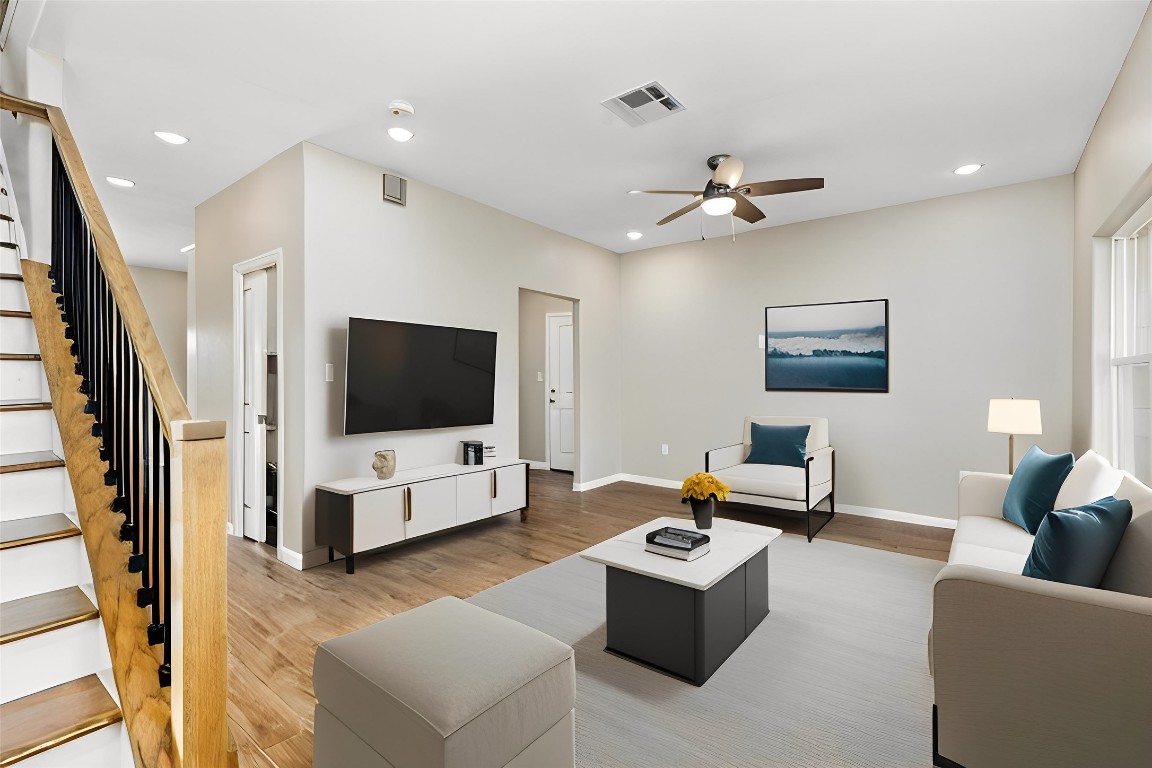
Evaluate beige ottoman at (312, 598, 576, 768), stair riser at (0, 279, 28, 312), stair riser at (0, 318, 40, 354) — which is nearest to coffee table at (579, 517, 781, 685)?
beige ottoman at (312, 598, 576, 768)

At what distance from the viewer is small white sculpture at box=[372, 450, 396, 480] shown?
379 cm

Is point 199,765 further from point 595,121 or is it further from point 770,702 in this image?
point 595,121

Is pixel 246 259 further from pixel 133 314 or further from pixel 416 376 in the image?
pixel 133 314

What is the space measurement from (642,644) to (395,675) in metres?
1.29

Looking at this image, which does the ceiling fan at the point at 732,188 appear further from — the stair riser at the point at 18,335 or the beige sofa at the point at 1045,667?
the stair riser at the point at 18,335

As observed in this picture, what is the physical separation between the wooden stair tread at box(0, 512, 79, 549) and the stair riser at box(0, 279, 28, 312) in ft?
3.86

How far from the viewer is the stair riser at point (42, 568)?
1623 mm

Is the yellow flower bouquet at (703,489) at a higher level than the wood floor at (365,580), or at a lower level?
higher

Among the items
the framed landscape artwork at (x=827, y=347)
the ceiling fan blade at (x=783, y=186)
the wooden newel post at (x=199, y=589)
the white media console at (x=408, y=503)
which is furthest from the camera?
the framed landscape artwork at (x=827, y=347)

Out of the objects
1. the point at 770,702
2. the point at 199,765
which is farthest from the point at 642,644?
the point at 199,765

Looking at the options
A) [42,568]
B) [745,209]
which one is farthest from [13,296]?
[745,209]

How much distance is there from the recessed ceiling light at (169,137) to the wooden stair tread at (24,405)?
209 cm

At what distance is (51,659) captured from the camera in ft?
4.93

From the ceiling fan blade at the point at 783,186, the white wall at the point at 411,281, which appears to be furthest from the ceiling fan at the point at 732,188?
the white wall at the point at 411,281
